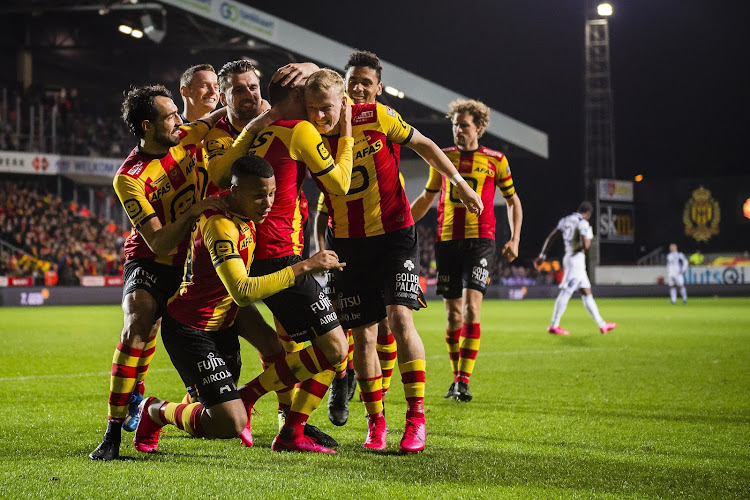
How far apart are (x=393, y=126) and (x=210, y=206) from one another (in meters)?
1.36

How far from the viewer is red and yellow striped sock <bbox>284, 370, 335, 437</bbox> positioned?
4.91 m

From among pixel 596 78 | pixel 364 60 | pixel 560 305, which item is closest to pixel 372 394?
pixel 364 60

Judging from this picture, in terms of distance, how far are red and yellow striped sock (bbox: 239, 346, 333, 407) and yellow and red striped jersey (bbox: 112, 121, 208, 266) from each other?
2.74 feet

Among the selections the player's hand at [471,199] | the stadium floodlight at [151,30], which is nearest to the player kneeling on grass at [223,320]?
the player's hand at [471,199]

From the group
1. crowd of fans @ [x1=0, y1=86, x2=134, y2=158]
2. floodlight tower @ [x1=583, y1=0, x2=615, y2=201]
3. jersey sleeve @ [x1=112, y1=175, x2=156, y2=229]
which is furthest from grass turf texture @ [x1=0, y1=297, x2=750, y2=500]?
floodlight tower @ [x1=583, y1=0, x2=615, y2=201]

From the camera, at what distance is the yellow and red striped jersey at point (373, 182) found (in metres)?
5.23

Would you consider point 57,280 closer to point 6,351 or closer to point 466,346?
point 6,351

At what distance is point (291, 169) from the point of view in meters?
4.79

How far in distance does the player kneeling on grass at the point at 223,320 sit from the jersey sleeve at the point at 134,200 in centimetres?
28

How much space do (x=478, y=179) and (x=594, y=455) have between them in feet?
12.0

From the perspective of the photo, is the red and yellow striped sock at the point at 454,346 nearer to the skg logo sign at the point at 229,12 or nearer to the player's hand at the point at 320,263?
the player's hand at the point at 320,263

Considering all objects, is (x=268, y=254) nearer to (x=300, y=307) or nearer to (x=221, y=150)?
(x=300, y=307)

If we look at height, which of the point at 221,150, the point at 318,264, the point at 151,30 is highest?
the point at 151,30

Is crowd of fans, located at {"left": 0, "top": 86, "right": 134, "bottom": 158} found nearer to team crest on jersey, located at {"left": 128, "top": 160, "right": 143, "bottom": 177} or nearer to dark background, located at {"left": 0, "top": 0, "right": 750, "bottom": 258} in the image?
dark background, located at {"left": 0, "top": 0, "right": 750, "bottom": 258}
